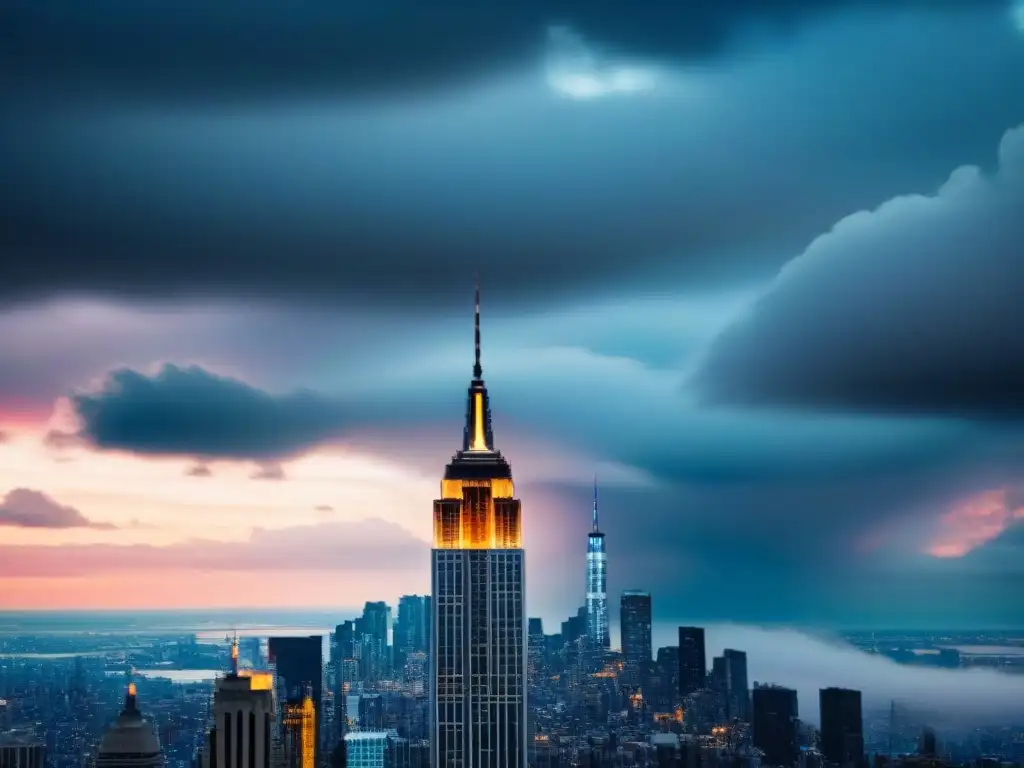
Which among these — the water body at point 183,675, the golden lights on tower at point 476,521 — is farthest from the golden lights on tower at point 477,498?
the water body at point 183,675

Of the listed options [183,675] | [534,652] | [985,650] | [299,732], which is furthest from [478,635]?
[985,650]

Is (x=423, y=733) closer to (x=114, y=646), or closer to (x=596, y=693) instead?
(x=596, y=693)

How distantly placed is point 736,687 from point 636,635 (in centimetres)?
112

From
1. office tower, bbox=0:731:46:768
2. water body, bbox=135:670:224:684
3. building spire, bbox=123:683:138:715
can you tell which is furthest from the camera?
office tower, bbox=0:731:46:768

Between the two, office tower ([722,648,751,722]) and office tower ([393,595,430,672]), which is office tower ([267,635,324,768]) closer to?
office tower ([393,595,430,672])

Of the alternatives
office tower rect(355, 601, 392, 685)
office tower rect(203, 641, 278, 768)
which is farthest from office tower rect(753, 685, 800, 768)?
office tower rect(203, 641, 278, 768)

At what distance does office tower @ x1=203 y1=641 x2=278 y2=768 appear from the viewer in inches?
488

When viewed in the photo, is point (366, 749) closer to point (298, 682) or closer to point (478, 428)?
point (298, 682)

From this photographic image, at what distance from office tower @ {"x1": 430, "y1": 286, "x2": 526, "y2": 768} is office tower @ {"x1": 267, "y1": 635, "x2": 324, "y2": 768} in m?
1.62

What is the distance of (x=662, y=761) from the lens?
47.1 ft

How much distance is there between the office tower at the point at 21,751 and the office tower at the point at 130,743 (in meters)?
0.37

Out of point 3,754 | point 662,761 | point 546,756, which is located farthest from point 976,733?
point 3,754

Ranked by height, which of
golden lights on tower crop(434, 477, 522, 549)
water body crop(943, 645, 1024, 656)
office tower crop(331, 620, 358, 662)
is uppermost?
golden lights on tower crop(434, 477, 522, 549)

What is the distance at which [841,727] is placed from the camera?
12.9 metres
